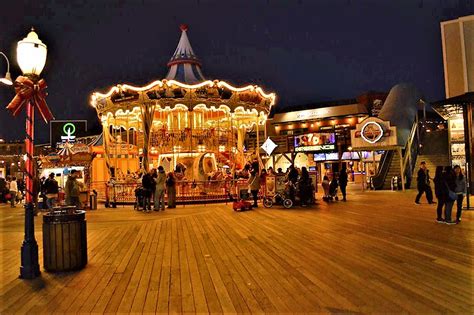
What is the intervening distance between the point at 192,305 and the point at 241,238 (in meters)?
3.95

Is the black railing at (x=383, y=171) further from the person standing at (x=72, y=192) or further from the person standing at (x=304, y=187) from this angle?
the person standing at (x=72, y=192)

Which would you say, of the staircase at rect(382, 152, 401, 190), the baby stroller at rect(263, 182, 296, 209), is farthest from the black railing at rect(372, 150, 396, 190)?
the baby stroller at rect(263, 182, 296, 209)

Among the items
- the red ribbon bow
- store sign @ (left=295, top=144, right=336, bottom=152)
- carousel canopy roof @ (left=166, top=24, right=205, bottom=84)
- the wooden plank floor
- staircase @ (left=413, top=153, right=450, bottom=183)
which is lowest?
the wooden plank floor

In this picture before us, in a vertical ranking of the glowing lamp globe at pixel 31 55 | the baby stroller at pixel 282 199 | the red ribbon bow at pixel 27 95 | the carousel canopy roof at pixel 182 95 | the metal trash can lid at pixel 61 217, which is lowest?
the baby stroller at pixel 282 199

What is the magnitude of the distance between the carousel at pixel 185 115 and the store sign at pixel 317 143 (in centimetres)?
1921

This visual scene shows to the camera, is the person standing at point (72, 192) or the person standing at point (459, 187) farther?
the person standing at point (72, 192)

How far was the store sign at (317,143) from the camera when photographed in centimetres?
4262

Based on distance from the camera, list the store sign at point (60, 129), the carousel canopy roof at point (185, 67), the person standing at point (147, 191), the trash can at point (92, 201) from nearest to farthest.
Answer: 1. the person standing at point (147, 191)
2. the trash can at point (92, 201)
3. the carousel canopy roof at point (185, 67)
4. the store sign at point (60, 129)

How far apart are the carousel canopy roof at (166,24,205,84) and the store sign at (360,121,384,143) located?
948 cm

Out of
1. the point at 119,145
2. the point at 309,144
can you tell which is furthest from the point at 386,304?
the point at 309,144

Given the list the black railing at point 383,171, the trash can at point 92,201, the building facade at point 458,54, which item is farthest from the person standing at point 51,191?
the building facade at point 458,54

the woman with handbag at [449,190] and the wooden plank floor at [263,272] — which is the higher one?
the woman with handbag at [449,190]

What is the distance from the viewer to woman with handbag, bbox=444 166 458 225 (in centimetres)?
904

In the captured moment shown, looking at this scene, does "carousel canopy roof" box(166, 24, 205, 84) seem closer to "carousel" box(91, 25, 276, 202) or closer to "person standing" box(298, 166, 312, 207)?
"carousel" box(91, 25, 276, 202)
